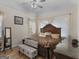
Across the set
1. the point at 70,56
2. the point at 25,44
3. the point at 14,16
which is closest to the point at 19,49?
the point at 25,44

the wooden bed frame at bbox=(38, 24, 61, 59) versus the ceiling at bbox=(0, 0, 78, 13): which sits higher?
the ceiling at bbox=(0, 0, 78, 13)

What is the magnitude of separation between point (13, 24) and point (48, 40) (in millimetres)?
1341

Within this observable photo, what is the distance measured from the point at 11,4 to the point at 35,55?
180cm

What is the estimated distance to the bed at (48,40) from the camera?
226 cm

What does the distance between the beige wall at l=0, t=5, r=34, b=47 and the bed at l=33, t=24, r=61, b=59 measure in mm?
488

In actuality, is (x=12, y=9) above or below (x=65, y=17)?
above

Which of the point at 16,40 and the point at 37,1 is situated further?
A: the point at 16,40

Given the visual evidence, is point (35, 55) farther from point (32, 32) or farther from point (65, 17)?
point (65, 17)

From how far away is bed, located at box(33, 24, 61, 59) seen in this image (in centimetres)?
226

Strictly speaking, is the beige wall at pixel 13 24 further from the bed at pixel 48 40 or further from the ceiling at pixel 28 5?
the bed at pixel 48 40

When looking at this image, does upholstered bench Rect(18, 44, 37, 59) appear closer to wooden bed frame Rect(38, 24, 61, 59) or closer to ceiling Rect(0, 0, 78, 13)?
wooden bed frame Rect(38, 24, 61, 59)

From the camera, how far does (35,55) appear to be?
2648 millimetres

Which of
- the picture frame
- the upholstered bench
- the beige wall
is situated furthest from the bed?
the picture frame

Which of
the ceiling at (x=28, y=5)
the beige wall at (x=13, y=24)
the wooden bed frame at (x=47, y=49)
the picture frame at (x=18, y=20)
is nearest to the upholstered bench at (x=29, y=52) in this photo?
the wooden bed frame at (x=47, y=49)
